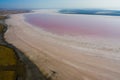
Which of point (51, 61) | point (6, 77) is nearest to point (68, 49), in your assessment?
point (51, 61)

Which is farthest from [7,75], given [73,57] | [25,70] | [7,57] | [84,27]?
[84,27]

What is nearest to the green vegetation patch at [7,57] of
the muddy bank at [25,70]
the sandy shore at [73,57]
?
the muddy bank at [25,70]

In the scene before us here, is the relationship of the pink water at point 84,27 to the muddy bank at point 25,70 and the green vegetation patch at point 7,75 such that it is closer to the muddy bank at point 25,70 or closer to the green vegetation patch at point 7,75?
the muddy bank at point 25,70

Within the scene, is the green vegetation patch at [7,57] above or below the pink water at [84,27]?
below

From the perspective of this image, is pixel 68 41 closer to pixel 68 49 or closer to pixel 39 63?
pixel 68 49

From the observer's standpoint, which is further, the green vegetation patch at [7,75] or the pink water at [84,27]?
the pink water at [84,27]

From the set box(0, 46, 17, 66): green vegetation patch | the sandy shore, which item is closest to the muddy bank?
box(0, 46, 17, 66): green vegetation patch
